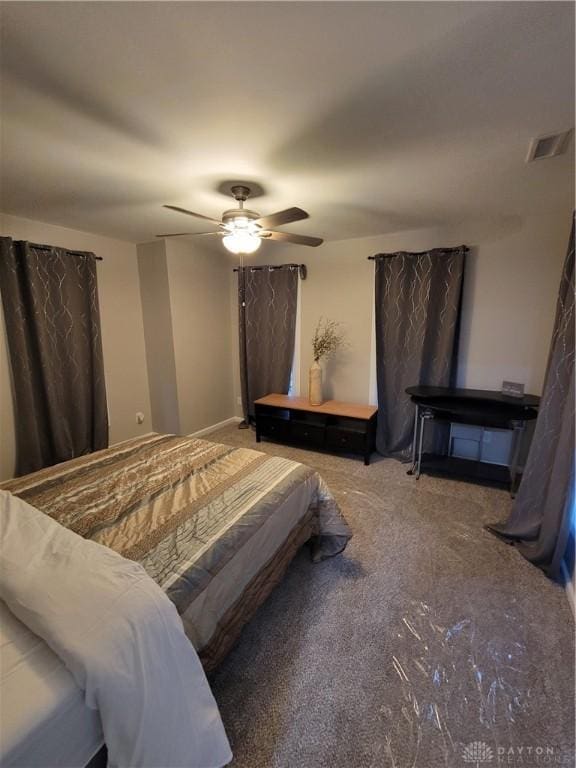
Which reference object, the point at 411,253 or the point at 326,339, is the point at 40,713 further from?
the point at 411,253

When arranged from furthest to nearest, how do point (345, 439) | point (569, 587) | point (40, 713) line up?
point (345, 439), point (569, 587), point (40, 713)

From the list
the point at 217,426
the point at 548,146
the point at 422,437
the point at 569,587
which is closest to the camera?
the point at 548,146

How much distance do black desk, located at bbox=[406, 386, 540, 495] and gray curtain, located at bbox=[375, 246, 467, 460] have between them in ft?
0.64

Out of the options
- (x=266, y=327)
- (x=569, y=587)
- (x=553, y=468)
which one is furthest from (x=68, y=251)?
(x=569, y=587)

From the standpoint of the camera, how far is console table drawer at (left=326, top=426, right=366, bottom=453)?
3.32 meters

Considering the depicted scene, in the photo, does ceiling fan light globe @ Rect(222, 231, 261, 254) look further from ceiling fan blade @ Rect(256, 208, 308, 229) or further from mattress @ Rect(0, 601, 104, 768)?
mattress @ Rect(0, 601, 104, 768)

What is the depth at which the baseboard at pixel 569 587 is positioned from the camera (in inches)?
64.3

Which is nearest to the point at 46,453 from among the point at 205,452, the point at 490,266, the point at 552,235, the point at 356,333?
the point at 205,452

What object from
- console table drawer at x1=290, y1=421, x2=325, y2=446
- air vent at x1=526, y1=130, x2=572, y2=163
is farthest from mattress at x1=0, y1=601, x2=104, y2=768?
console table drawer at x1=290, y1=421, x2=325, y2=446

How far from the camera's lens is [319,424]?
3549 mm

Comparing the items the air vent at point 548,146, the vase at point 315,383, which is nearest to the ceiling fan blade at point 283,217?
the air vent at point 548,146

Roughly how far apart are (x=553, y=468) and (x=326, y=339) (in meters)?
2.45

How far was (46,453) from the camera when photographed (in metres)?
2.95

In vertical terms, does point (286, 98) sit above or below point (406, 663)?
above
